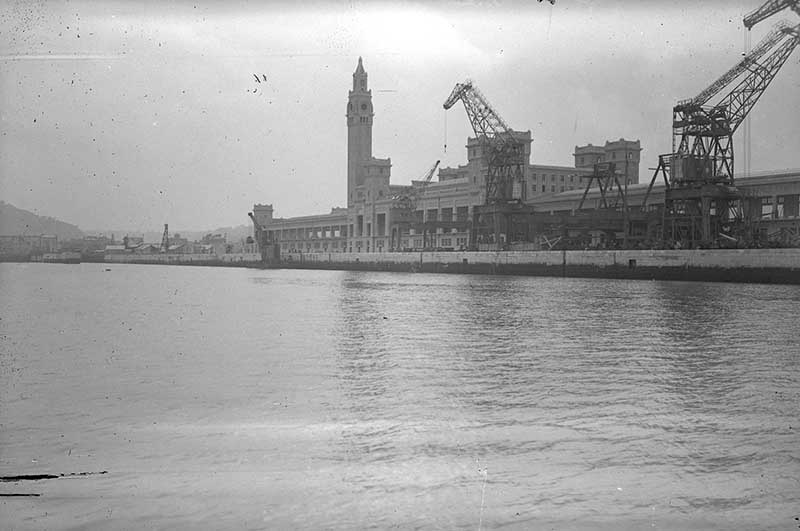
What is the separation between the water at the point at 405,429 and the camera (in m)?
5.96

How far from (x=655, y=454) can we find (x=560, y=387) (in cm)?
337

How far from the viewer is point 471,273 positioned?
67.0 m

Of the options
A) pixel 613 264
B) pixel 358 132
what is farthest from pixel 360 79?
pixel 613 264

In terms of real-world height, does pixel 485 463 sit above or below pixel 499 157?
below

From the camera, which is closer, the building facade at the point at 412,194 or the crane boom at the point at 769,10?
the crane boom at the point at 769,10

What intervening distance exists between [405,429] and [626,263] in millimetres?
45929

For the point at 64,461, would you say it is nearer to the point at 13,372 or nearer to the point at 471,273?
the point at 13,372

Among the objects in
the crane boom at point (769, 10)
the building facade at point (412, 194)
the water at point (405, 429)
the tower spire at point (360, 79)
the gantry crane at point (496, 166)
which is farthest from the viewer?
the tower spire at point (360, 79)

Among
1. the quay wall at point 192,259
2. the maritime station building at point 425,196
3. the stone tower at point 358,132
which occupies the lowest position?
the quay wall at point 192,259

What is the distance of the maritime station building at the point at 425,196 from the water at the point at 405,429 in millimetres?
54019

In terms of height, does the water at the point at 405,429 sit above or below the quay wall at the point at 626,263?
below

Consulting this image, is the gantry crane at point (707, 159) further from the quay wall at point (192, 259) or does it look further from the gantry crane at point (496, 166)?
the quay wall at point (192, 259)

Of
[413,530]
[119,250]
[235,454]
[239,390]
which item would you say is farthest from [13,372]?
[119,250]

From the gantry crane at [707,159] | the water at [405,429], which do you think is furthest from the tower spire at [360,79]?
the water at [405,429]
